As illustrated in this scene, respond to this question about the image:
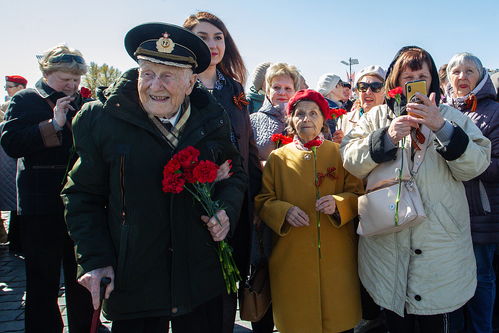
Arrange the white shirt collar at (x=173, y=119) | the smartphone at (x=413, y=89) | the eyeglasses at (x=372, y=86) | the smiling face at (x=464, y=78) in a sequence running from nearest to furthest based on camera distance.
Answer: the white shirt collar at (x=173, y=119), the smartphone at (x=413, y=89), the smiling face at (x=464, y=78), the eyeglasses at (x=372, y=86)

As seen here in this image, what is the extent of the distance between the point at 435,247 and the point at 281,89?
6.60ft

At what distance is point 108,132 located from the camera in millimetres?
1923

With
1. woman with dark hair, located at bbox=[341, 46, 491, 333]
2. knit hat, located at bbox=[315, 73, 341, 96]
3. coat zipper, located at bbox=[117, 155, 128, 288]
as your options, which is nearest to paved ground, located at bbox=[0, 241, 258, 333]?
woman with dark hair, located at bbox=[341, 46, 491, 333]

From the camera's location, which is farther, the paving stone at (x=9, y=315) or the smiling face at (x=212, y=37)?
the paving stone at (x=9, y=315)

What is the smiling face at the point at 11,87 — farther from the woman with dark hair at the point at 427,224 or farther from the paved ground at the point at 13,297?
the woman with dark hair at the point at 427,224

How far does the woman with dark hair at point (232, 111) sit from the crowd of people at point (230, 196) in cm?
2

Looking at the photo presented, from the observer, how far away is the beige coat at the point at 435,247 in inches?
89.7

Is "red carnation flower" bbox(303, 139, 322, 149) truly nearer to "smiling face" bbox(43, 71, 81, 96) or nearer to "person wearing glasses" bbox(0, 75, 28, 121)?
"smiling face" bbox(43, 71, 81, 96)

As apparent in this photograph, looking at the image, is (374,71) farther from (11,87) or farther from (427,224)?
(11,87)

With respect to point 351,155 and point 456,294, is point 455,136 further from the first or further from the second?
point 456,294

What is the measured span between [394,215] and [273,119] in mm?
1652

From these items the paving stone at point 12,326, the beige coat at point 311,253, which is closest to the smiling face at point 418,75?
the beige coat at point 311,253

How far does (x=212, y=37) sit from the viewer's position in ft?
9.47

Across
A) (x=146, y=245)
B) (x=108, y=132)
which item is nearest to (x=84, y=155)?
(x=108, y=132)
